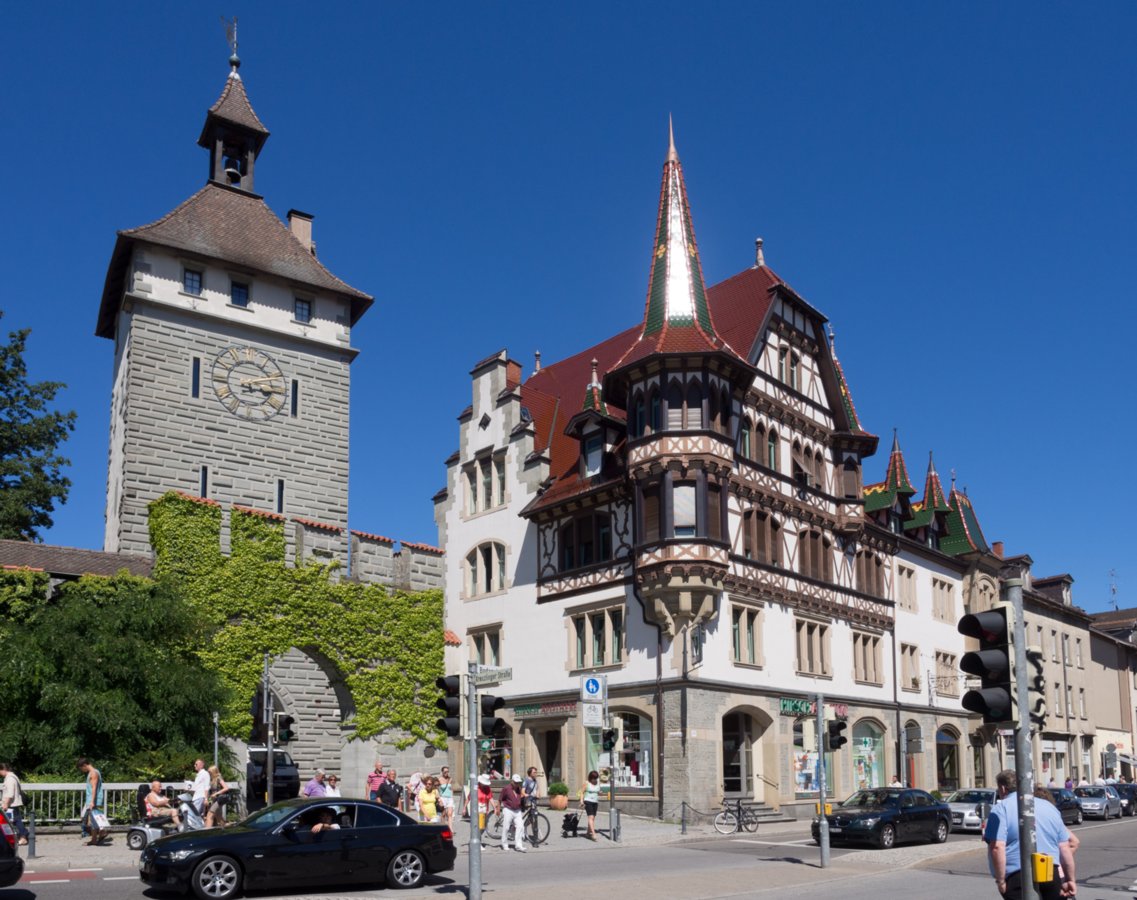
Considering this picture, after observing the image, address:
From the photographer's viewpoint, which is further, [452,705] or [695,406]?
[695,406]

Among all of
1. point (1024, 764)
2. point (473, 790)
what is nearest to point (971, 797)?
point (473, 790)

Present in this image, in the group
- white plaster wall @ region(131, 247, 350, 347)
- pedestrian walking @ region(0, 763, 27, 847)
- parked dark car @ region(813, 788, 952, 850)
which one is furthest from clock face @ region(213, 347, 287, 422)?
parked dark car @ region(813, 788, 952, 850)

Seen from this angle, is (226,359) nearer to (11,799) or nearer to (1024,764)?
(11,799)

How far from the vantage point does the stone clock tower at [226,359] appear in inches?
1339

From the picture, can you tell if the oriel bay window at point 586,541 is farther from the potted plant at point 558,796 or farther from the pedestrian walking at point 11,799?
the pedestrian walking at point 11,799

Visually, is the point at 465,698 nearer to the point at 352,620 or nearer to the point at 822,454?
the point at 352,620

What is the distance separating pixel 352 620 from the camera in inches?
1265

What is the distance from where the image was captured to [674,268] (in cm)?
3778

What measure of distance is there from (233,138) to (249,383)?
8.95 m

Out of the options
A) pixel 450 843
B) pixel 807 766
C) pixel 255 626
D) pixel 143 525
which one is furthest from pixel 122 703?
pixel 807 766

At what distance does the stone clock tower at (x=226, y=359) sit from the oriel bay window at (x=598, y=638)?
770 cm

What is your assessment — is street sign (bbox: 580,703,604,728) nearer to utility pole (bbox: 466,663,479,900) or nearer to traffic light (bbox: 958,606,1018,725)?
utility pole (bbox: 466,663,479,900)

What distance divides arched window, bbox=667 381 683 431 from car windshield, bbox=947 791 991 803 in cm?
1233

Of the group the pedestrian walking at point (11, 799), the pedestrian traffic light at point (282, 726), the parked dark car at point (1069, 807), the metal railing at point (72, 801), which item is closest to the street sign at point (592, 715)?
the pedestrian traffic light at point (282, 726)
